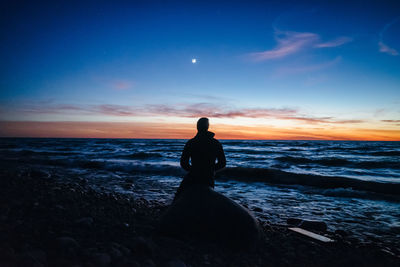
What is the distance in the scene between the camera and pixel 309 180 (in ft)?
35.6

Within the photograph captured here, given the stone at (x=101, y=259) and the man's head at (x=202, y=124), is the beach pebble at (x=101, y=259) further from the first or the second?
the man's head at (x=202, y=124)

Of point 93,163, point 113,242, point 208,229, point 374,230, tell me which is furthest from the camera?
point 93,163

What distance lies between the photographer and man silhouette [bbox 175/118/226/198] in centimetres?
352

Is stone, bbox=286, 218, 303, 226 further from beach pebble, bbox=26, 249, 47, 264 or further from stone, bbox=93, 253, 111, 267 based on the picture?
beach pebble, bbox=26, 249, 47, 264

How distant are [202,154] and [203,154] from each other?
0.02 m

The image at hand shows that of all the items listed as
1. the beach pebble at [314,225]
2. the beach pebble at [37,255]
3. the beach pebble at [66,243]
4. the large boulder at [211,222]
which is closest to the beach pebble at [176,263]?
the large boulder at [211,222]

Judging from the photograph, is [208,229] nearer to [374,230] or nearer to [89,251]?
[89,251]

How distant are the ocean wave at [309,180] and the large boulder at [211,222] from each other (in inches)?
307

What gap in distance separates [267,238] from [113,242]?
2415 millimetres

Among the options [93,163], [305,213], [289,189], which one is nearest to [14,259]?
[305,213]

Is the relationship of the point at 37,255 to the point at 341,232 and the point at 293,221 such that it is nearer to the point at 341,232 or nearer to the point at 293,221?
the point at 293,221

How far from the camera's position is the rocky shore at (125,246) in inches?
92.5

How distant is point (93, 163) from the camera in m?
15.6

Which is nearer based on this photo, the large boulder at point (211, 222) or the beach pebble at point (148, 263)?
the beach pebble at point (148, 263)
